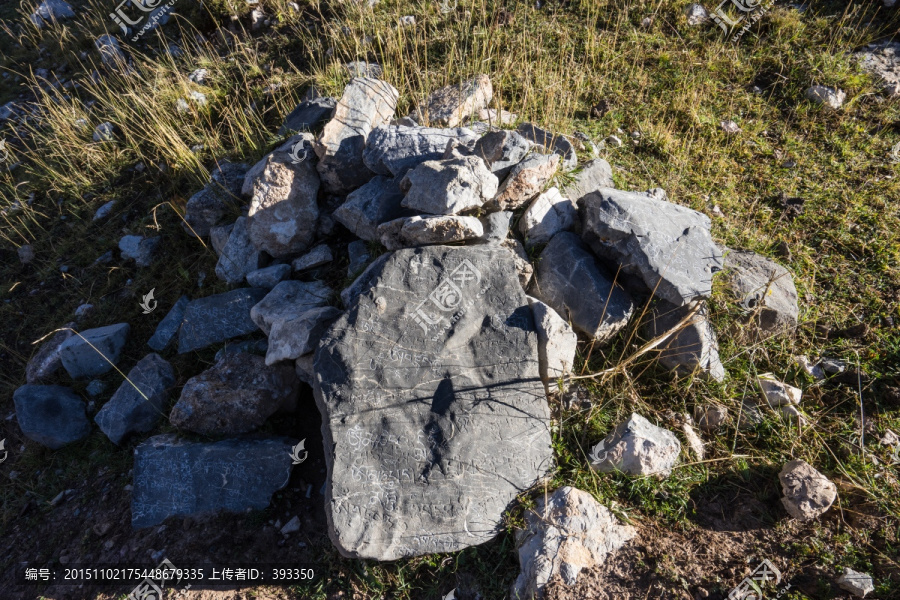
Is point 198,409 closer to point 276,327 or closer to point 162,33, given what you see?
point 276,327

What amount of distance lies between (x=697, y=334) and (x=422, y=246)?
1.91m

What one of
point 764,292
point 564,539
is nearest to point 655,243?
point 764,292

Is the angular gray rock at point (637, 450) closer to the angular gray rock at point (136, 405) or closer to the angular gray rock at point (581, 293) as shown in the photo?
the angular gray rock at point (581, 293)

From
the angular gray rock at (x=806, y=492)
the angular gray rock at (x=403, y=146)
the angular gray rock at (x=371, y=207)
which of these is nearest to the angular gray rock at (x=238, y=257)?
the angular gray rock at (x=371, y=207)

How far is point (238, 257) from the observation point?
4.36m

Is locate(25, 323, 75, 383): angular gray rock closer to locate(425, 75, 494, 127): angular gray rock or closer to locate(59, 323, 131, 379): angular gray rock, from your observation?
locate(59, 323, 131, 379): angular gray rock

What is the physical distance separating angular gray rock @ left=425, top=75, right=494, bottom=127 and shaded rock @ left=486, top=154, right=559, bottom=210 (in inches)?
41.8

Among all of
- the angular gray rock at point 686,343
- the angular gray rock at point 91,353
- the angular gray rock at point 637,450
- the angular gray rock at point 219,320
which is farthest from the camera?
the angular gray rock at point 91,353

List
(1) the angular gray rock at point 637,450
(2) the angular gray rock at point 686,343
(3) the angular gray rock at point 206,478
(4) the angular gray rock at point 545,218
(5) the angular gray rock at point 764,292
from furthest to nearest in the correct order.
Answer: (4) the angular gray rock at point 545,218, (5) the angular gray rock at point 764,292, (2) the angular gray rock at point 686,343, (3) the angular gray rock at point 206,478, (1) the angular gray rock at point 637,450

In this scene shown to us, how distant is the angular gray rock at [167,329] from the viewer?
4.29m

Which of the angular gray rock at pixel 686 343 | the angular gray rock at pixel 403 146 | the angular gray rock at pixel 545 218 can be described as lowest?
the angular gray rock at pixel 686 343

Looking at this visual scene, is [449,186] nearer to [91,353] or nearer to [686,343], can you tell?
[686,343]

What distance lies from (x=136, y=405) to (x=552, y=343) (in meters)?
2.94

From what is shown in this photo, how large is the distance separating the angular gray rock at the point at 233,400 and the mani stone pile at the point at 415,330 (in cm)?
1
